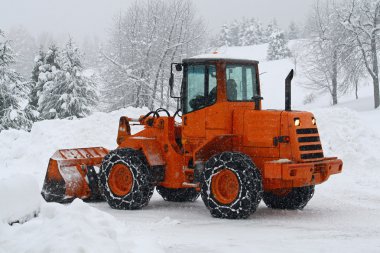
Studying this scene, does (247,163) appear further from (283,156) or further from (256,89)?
(256,89)

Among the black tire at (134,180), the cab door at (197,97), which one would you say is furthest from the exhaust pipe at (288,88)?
the black tire at (134,180)

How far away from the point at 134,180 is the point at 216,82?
7.75 feet

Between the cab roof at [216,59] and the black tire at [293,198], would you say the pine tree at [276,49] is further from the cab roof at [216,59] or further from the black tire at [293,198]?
the cab roof at [216,59]

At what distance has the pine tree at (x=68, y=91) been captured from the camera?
34781mm

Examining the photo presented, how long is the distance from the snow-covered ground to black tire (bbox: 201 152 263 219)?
21 centimetres

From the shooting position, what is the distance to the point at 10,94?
100 feet

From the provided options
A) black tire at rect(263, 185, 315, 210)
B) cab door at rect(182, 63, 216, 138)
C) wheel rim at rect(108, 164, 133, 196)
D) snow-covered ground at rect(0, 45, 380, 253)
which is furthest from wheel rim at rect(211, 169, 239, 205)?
wheel rim at rect(108, 164, 133, 196)

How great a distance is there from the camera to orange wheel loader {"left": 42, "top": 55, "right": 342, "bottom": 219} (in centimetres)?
930

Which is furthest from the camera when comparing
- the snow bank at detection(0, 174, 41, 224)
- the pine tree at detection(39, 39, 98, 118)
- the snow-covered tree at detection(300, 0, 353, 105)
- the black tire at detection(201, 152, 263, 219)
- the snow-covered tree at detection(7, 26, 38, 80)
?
the snow-covered tree at detection(7, 26, 38, 80)

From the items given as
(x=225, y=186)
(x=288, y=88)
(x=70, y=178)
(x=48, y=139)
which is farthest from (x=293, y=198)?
(x=48, y=139)

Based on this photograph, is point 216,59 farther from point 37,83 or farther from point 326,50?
point 326,50

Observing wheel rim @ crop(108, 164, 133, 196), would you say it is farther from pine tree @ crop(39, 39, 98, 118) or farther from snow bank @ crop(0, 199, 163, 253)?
pine tree @ crop(39, 39, 98, 118)

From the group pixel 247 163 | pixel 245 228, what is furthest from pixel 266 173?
pixel 245 228

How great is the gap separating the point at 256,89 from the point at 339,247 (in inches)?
169
